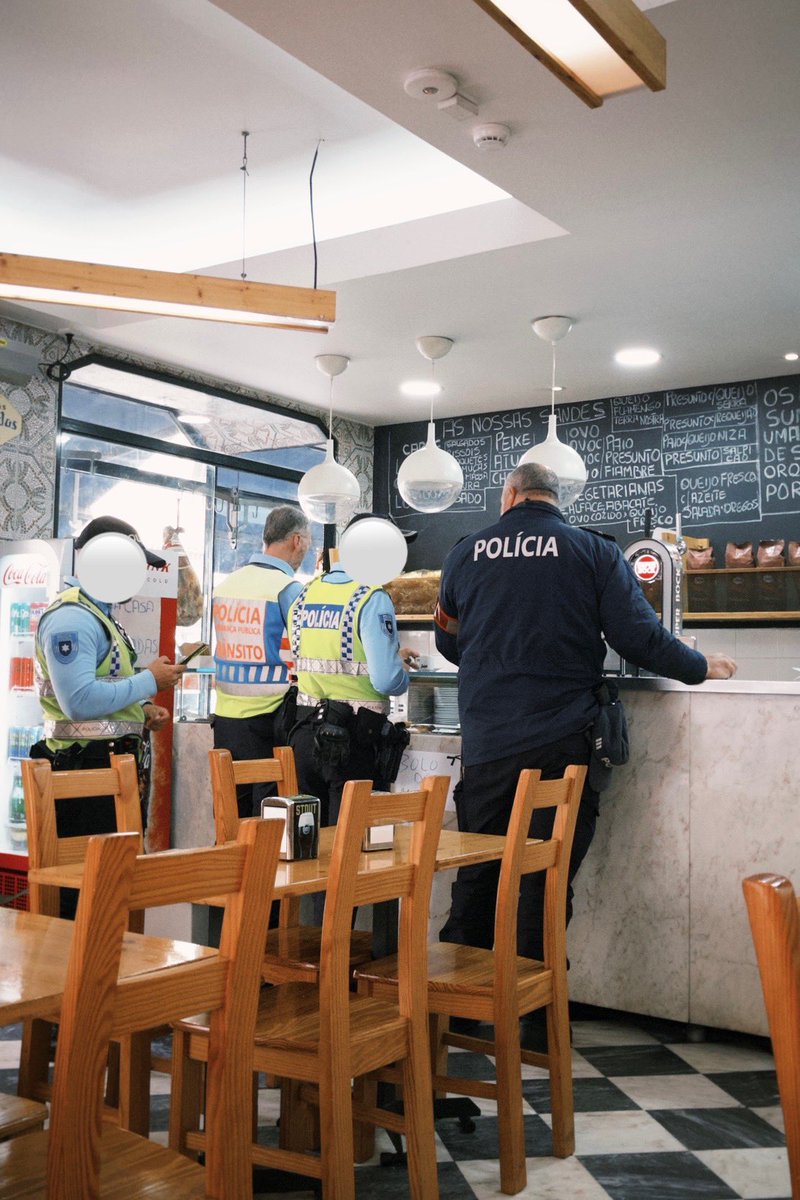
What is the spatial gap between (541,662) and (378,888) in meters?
1.43

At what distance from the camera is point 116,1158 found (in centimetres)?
171

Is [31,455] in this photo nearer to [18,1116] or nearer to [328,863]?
[328,863]

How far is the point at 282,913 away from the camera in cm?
317

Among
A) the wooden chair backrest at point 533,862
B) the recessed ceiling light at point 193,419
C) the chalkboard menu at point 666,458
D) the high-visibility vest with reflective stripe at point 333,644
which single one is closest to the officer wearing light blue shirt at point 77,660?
the high-visibility vest with reflective stripe at point 333,644

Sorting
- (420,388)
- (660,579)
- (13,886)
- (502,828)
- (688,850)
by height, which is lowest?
(13,886)

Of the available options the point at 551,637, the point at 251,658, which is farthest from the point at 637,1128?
the point at 251,658

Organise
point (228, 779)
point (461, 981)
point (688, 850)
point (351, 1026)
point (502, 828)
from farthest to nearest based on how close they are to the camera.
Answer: point (688, 850), point (502, 828), point (228, 779), point (461, 981), point (351, 1026)

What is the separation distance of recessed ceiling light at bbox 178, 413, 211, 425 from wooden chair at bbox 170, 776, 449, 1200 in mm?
5117

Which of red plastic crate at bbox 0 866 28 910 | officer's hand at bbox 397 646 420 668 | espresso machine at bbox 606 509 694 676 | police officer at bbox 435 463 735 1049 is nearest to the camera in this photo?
police officer at bbox 435 463 735 1049

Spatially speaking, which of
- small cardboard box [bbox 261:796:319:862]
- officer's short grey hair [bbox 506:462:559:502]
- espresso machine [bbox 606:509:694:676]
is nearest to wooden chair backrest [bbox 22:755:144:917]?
small cardboard box [bbox 261:796:319:862]

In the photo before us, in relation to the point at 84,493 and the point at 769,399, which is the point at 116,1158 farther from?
the point at 769,399

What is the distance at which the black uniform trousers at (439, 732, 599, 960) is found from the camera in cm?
346

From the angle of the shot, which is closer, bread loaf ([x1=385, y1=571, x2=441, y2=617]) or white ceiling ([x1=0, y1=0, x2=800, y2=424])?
white ceiling ([x1=0, y1=0, x2=800, y2=424])

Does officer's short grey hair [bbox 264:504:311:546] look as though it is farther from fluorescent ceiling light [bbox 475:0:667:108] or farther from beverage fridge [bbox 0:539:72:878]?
fluorescent ceiling light [bbox 475:0:667:108]
